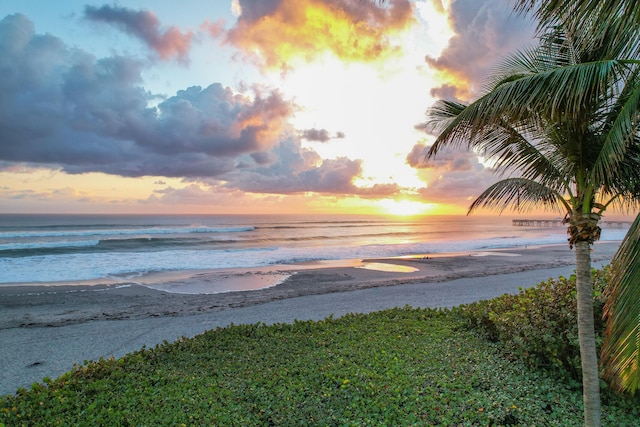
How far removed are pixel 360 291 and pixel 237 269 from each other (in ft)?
32.2

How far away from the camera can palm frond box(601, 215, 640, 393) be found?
3045 mm

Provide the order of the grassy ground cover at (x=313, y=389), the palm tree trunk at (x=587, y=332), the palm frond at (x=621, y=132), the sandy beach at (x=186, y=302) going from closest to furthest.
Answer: the palm frond at (x=621, y=132) < the palm tree trunk at (x=587, y=332) < the grassy ground cover at (x=313, y=389) < the sandy beach at (x=186, y=302)

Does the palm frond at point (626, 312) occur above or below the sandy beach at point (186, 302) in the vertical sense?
above

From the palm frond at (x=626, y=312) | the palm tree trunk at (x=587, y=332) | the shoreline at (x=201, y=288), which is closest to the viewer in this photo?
the palm frond at (x=626, y=312)

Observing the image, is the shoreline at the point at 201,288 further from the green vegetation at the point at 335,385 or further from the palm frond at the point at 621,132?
the palm frond at the point at 621,132

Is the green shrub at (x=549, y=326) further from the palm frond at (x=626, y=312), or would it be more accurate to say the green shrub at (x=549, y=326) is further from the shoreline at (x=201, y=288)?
the shoreline at (x=201, y=288)

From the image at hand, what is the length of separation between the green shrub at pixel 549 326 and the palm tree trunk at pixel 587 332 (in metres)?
1.37

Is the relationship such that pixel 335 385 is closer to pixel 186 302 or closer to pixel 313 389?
pixel 313 389

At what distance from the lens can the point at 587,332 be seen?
158 inches

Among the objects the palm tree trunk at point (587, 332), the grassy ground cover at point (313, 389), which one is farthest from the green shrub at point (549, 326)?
the palm tree trunk at point (587, 332)

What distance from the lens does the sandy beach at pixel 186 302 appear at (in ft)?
27.4

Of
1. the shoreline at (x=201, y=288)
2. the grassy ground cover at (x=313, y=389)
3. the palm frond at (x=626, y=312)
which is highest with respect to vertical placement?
the palm frond at (x=626, y=312)

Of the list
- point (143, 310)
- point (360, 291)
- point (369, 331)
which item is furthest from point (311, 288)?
point (369, 331)

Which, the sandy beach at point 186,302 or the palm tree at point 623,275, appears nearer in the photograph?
the palm tree at point 623,275
